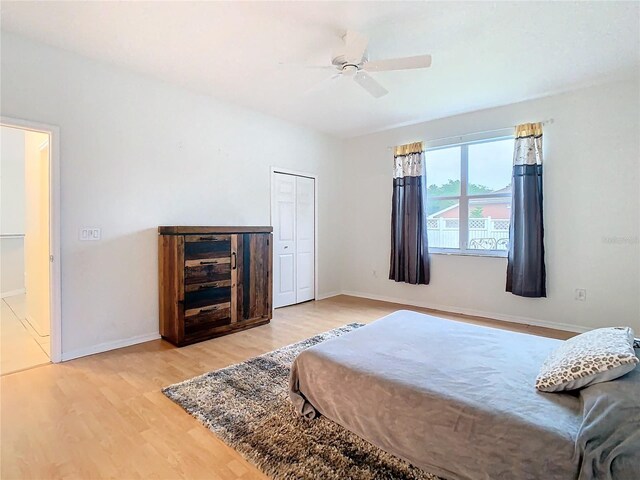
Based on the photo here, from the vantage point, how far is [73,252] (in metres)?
2.85

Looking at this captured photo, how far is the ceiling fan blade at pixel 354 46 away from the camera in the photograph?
2.34 m

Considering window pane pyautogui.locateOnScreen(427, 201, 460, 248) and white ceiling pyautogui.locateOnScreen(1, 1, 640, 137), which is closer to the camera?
white ceiling pyautogui.locateOnScreen(1, 1, 640, 137)

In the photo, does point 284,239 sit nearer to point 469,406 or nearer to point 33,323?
point 33,323

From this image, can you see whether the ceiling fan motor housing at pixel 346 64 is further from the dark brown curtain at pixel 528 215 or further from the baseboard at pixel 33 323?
the baseboard at pixel 33 323

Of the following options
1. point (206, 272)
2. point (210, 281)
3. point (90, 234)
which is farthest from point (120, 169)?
point (210, 281)

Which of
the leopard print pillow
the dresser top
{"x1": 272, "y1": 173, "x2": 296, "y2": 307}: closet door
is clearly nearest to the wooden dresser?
the dresser top

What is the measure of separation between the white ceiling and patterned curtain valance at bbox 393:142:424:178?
978 mm

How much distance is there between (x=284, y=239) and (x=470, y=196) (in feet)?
8.67

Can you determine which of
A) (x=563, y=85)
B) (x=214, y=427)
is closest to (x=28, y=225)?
(x=214, y=427)

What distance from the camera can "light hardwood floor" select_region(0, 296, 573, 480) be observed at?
1.58m

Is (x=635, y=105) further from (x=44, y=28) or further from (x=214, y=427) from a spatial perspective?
(x=44, y=28)

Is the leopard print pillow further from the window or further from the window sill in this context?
the window

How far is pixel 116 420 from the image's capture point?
1952mm

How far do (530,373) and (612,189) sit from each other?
2986mm
